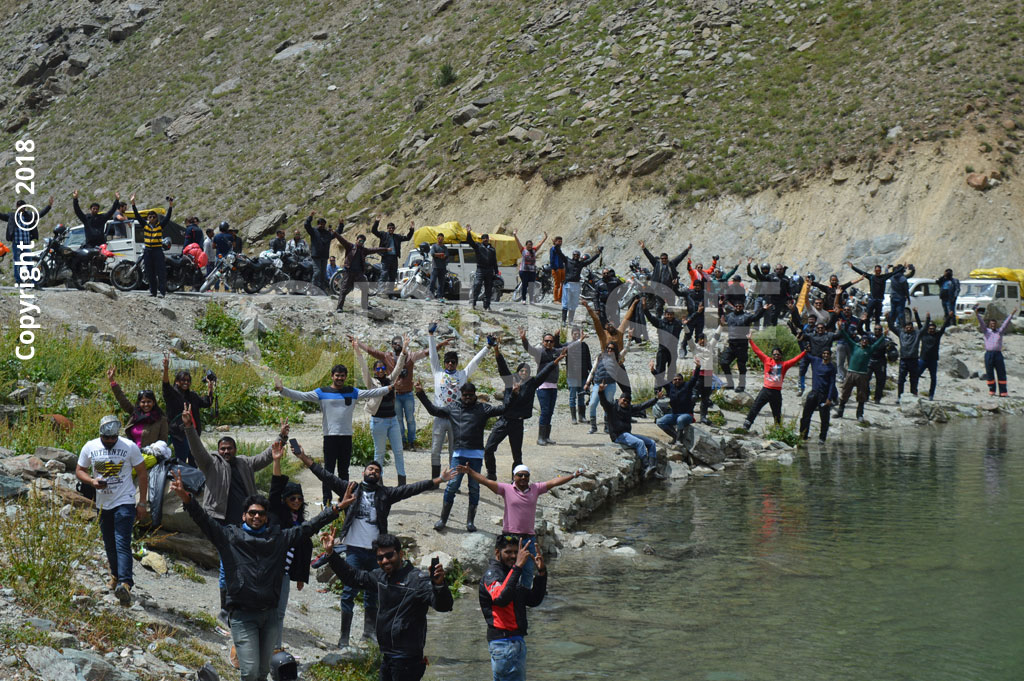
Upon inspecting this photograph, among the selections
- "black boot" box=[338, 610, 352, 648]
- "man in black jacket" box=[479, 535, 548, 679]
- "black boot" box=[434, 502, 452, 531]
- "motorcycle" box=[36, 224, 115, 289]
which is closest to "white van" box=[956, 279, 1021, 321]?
"motorcycle" box=[36, 224, 115, 289]

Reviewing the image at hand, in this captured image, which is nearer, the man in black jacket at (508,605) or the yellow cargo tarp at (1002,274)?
the man in black jacket at (508,605)

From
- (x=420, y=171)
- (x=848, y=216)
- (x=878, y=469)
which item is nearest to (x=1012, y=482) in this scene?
(x=878, y=469)

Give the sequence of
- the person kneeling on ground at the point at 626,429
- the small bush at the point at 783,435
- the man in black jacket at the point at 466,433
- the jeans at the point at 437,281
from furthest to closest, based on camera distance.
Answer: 1. the jeans at the point at 437,281
2. the small bush at the point at 783,435
3. the person kneeling on ground at the point at 626,429
4. the man in black jacket at the point at 466,433

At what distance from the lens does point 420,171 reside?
4712 centimetres

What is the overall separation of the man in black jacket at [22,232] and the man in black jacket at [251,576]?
45.9 feet

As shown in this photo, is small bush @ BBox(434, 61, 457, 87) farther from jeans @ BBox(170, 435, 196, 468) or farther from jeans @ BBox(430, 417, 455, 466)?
jeans @ BBox(170, 435, 196, 468)

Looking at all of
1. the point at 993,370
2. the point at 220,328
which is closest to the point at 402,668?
the point at 220,328

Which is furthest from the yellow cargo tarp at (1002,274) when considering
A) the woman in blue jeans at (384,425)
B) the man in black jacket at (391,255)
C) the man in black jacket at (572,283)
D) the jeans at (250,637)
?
the jeans at (250,637)

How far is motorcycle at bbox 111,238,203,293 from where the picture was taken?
77.6ft

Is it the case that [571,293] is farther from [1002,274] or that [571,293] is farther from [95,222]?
[1002,274]

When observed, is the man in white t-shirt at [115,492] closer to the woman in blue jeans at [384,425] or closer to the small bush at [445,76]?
the woman in blue jeans at [384,425]

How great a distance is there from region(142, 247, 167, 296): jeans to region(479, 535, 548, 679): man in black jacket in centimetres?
1630

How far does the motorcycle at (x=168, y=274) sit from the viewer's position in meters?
23.7

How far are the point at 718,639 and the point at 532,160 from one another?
36589 mm
